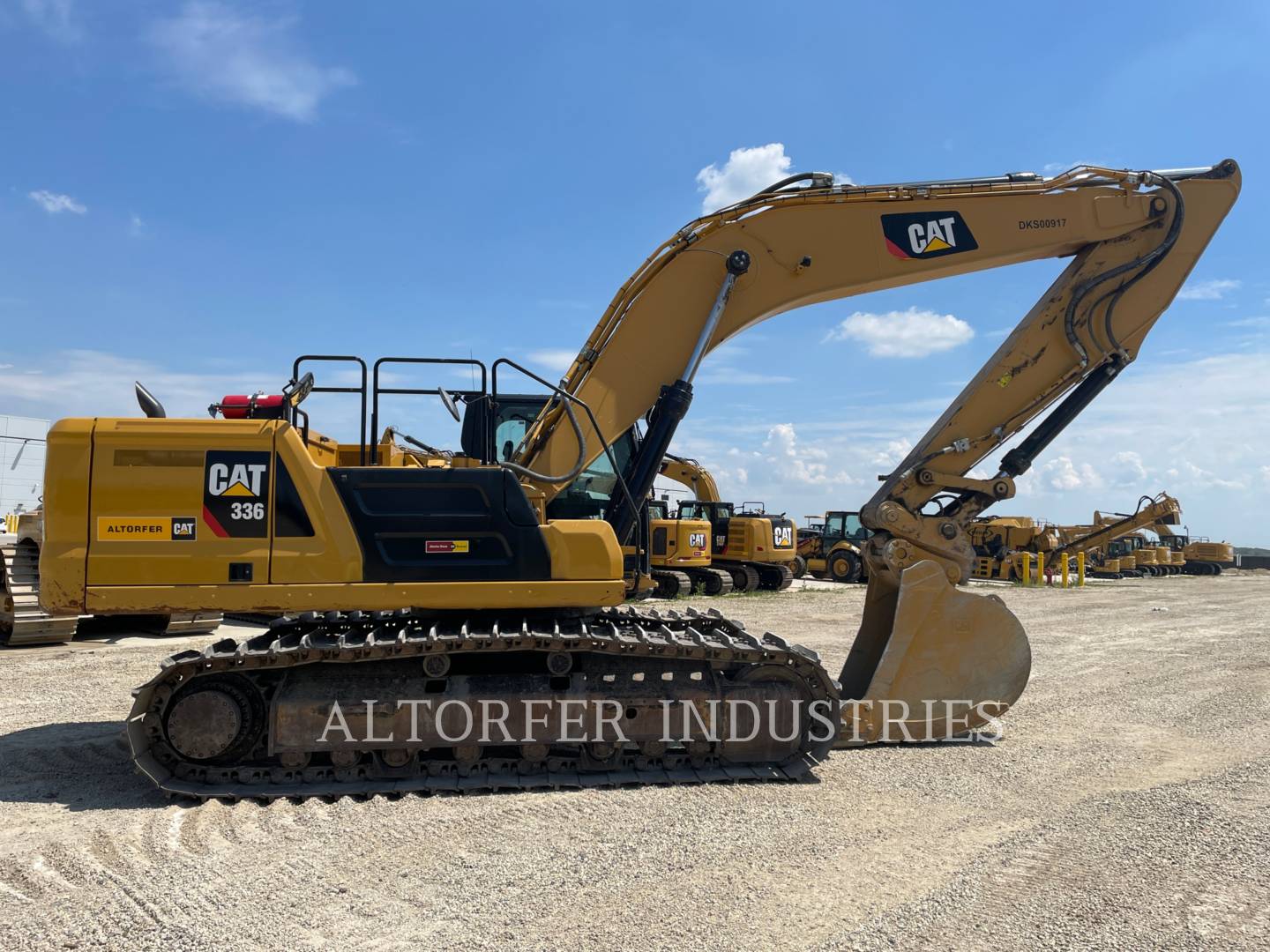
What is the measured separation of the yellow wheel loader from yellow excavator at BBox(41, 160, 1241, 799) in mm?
22552

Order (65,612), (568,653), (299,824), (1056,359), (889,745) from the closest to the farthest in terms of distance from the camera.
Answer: (299,824)
(65,612)
(568,653)
(889,745)
(1056,359)

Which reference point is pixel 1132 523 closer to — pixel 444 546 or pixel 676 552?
pixel 676 552

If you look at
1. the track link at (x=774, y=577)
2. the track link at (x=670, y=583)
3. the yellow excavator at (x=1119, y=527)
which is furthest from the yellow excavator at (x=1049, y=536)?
the track link at (x=670, y=583)

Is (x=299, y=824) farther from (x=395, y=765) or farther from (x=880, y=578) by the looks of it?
(x=880, y=578)

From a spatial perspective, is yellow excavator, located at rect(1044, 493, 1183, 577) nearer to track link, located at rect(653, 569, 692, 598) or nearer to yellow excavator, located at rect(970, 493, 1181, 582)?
yellow excavator, located at rect(970, 493, 1181, 582)

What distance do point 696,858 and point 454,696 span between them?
2.10 metres

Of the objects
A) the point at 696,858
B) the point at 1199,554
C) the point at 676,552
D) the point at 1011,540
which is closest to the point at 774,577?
the point at 676,552

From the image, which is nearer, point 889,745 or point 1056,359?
point 889,745

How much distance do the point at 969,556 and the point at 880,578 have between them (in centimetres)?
75

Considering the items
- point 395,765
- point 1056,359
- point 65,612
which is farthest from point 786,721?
point 65,612

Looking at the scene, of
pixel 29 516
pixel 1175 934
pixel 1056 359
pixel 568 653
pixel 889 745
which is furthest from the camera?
pixel 29 516

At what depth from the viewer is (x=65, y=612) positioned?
572 cm

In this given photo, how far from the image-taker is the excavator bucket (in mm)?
6938

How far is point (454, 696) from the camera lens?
6.00 meters
